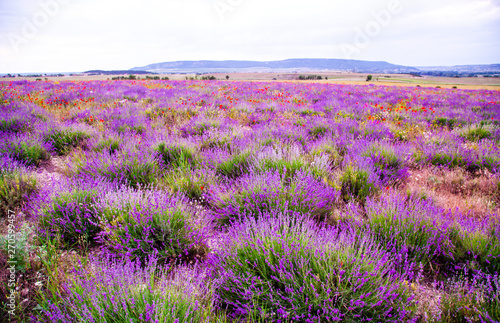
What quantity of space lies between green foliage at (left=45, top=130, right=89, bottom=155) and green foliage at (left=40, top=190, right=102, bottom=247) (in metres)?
2.73

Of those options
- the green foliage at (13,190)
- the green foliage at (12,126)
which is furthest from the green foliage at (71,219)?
the green foliage at (12,126)

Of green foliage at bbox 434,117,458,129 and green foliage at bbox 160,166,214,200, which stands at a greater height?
green foliage at bbox 434,117,458,129

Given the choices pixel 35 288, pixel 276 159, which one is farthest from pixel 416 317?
pixel 35 288

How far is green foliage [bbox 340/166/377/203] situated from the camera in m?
2.92

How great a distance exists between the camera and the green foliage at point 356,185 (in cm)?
292

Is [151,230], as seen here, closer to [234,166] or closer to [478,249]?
[234,166]

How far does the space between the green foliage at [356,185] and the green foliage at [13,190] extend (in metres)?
3.67

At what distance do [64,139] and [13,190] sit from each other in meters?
2.37

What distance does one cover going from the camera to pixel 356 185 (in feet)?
10.1

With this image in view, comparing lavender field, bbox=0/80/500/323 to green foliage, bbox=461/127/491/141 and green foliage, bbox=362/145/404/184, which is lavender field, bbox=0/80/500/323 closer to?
green foliage, bbox=362/145/404/184

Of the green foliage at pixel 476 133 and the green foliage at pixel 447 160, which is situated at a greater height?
the green foliage at pixel 476 133

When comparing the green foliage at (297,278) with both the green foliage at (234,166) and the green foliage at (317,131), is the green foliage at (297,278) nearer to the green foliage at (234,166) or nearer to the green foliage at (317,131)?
the green foliage at (234,166)

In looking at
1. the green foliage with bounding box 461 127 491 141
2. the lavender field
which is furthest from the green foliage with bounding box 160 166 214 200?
the green foliage with bounding box 461 127 491 141

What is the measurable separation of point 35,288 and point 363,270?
7.58 ft
